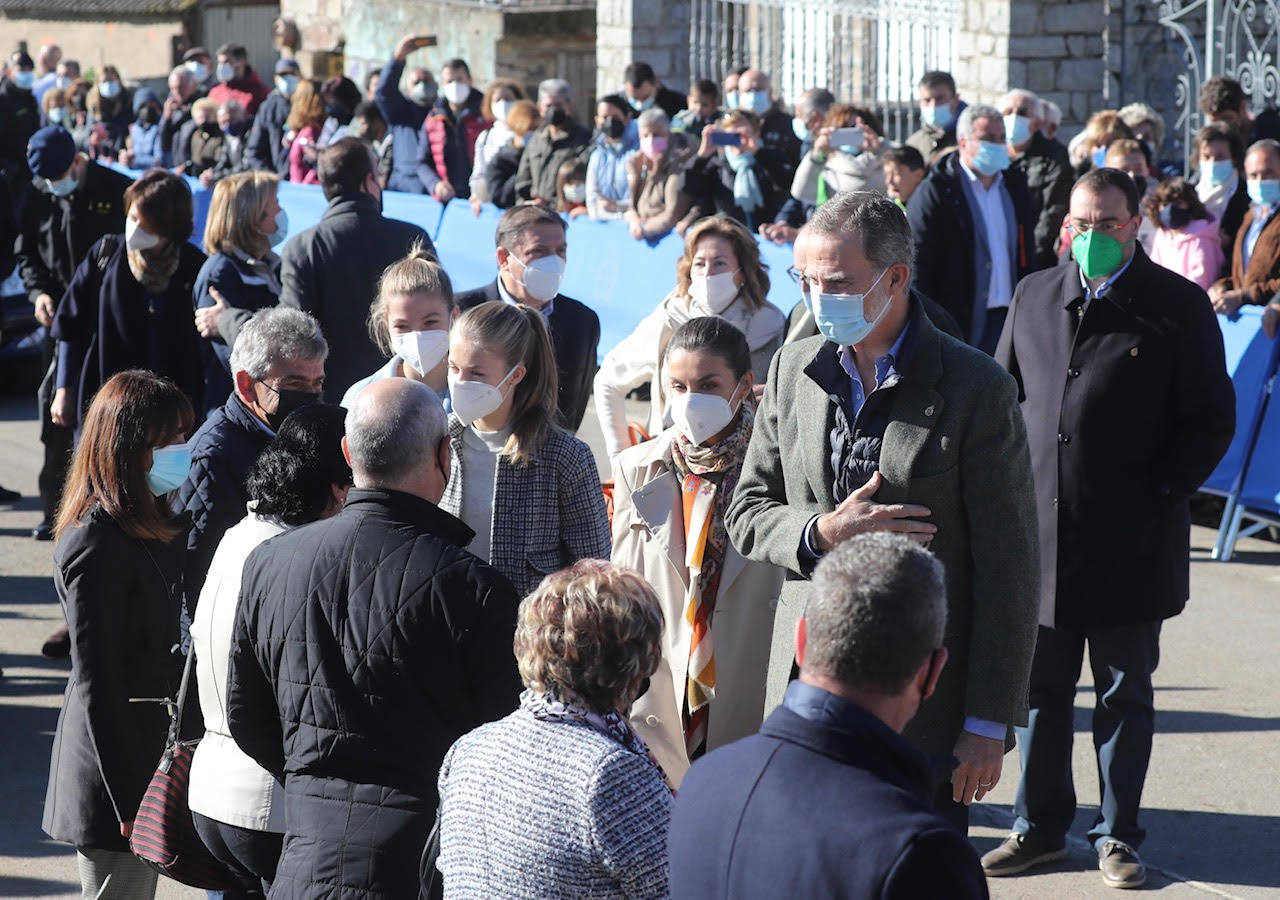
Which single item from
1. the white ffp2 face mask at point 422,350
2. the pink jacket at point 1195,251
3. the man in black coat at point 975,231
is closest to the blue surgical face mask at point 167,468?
the white ffp2 face mask at point 422,350

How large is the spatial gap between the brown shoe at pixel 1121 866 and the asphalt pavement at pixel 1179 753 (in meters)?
0.06

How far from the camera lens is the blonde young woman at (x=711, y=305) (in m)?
6.14

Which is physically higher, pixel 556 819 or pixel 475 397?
pixel 475 397

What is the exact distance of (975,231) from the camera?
8.91m

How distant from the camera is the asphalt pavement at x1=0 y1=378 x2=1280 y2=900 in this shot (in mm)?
5184

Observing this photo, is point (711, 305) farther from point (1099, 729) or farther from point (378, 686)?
point (378, 686)

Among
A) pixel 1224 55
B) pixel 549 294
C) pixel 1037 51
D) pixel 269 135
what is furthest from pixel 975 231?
pixel 269 135

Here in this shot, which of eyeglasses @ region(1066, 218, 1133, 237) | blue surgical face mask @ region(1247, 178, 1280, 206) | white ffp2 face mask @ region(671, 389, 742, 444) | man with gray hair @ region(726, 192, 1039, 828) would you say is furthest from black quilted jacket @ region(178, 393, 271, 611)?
blue surgical face mask @ region(1247, 178, 1280, 206)

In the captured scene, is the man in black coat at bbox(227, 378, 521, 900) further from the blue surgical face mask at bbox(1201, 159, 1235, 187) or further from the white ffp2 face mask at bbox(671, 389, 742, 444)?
the blue surgical face mask at bbox(1201, 159, 1235, 187)

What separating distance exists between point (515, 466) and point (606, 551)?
34 cm

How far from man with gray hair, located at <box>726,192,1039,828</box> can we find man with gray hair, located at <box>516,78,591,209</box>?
10134mm

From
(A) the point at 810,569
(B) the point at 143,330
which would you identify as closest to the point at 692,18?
(B) the point at 143,330

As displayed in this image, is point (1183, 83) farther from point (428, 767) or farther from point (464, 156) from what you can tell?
point (428, 767)

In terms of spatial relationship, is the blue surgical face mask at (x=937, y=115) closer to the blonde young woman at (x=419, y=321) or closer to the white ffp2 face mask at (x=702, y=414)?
the blonde young woman at (x=419, y=321)
